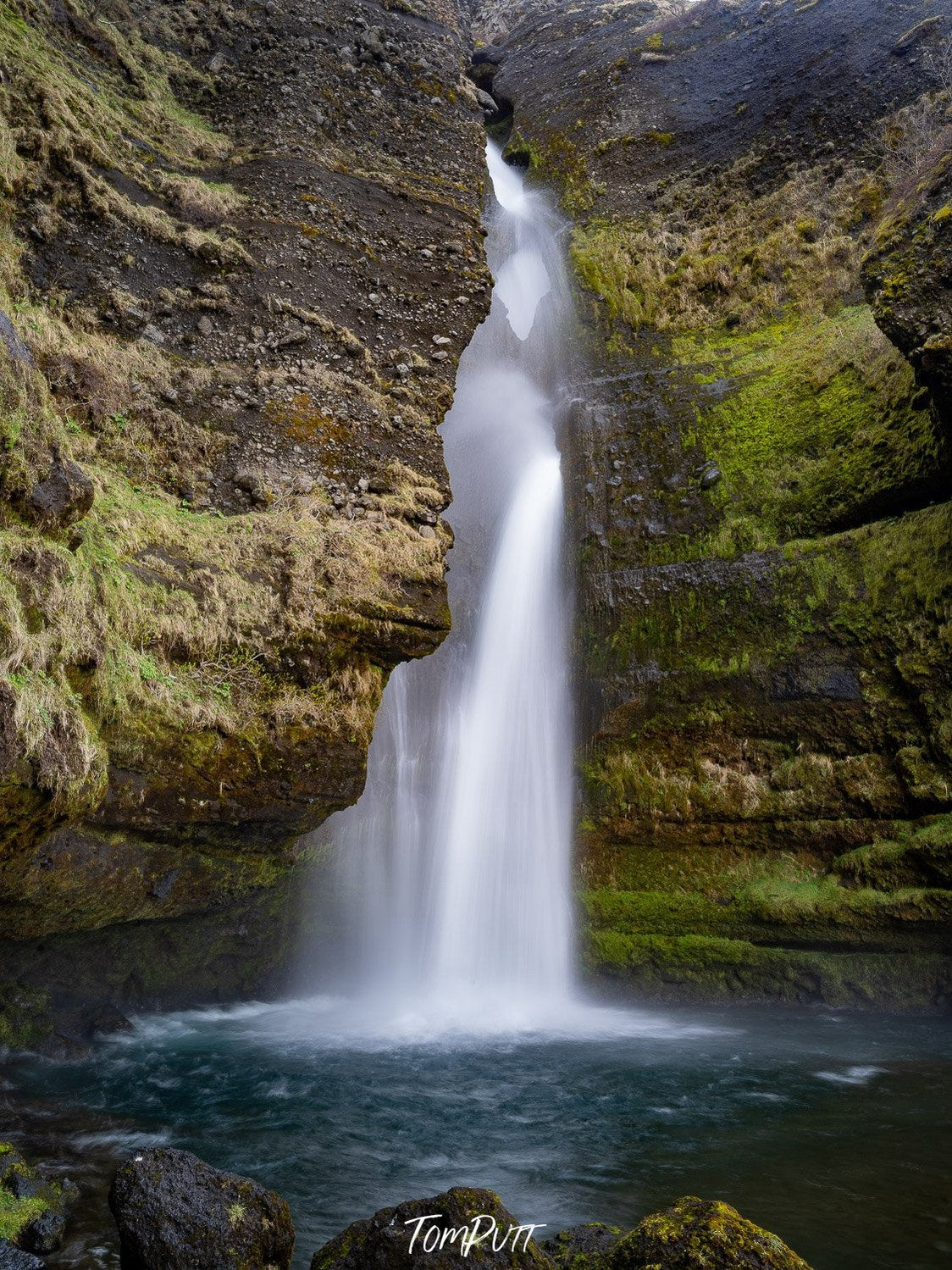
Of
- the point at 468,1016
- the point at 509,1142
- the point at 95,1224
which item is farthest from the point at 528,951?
the point at 95,1224

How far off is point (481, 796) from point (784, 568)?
5072mm

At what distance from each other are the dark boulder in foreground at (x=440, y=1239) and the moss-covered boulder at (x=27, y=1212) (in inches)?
53.2

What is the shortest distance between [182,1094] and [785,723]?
24.3ft

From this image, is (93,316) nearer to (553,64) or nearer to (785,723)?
(785,723)

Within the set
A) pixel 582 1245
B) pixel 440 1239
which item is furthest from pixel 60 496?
pixel 582 1245

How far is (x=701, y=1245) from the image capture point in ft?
8.93

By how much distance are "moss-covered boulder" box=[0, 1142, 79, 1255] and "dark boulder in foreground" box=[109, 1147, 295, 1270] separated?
0.41 m

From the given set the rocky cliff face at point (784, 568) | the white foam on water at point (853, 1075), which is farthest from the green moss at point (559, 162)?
the white foam on water at point (853, 1075)

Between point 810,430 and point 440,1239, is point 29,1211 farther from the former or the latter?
point 810,430

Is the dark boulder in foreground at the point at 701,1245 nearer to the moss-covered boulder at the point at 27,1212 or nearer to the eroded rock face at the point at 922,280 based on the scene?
the moss-covered boulder at the point at 27,1212

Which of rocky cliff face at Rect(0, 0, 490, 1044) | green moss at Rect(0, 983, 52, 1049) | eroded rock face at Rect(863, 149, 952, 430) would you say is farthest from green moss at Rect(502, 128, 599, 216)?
green moss at Rect(0, 983, 52, 1049)

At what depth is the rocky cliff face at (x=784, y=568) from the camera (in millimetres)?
8367

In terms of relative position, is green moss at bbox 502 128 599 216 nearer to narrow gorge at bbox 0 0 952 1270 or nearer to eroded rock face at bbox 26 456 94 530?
narrow gorge at bbox 0 0 952 1270

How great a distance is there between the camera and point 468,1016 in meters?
8.80
